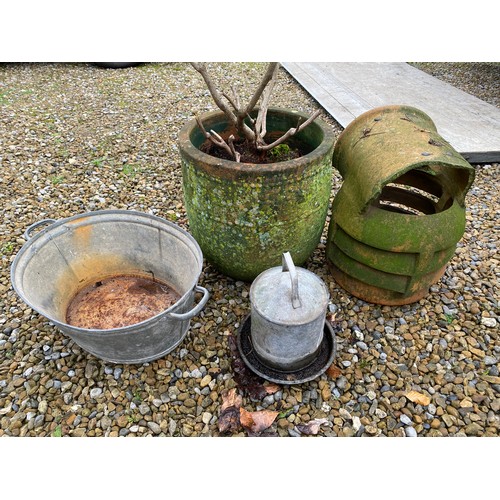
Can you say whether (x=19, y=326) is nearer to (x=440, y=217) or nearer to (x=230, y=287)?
(x=230, y=287)

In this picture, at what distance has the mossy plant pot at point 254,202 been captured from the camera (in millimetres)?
2203

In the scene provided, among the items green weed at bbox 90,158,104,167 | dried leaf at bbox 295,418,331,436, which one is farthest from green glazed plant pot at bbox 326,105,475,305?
green weed at bbox 90,158,104,167

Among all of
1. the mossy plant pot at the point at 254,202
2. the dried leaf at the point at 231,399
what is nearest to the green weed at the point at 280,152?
the mossy plant pot at the point at 254,202

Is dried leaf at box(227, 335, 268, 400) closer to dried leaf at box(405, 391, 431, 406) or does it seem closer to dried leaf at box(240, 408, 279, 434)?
dried leaf at box(240, 408, 279, 434)

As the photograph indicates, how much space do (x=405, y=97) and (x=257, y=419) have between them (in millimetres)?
5217

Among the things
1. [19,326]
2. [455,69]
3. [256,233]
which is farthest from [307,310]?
[455,69]

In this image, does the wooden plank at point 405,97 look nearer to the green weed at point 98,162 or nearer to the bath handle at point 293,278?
the green weed at point 98,162

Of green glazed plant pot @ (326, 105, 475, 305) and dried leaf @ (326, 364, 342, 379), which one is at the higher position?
green glazed plant pot @ (326, 105, 475, 305)

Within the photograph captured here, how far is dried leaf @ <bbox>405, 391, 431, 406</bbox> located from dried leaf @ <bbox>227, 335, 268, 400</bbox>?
87 centimetres

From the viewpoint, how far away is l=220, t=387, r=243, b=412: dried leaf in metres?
2.19

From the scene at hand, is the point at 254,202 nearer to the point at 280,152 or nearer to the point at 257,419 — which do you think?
the point at 280,152

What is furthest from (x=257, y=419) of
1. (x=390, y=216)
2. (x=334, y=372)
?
(x=390, y=216)

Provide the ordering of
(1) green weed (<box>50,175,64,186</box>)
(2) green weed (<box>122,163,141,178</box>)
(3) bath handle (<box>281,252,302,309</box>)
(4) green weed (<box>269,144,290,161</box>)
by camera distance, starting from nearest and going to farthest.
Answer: (3) bath handle (<box>281,252,302,309</box>) → (4) green weed (<box>269,144,290,161</box>) → (1) green weed (<box>50,175,64,186</box>) → (2) green weed (<box>122,163,141,178</box>)
